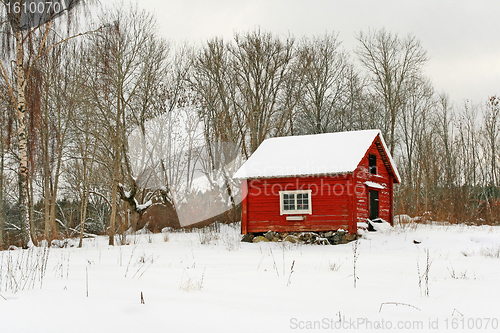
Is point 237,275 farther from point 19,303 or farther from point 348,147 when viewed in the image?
point 348,147

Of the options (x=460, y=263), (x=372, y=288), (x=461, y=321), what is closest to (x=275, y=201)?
(x=460, y=263)

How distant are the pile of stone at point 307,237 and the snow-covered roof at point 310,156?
2.52 meters

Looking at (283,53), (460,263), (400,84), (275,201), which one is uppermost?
(283,53)

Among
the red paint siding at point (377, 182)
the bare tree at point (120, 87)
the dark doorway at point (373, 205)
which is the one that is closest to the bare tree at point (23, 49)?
the bare tree at point (120, 87)

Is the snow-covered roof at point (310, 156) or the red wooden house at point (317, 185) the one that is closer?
the red wooden house at point (317, 185)

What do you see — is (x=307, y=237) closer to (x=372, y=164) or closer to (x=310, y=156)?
(x=310, y=156)

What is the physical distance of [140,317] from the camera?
13.3 feet

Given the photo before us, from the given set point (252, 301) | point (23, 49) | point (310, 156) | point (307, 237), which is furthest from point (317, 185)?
point (252, 301)

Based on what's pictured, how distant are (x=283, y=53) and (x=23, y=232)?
21816 millimetres

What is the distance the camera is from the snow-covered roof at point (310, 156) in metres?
17.3

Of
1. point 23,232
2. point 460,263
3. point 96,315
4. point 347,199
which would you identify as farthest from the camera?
point 347,199

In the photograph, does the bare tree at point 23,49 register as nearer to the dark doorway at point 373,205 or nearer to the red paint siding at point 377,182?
the red paint siding at point 377,182

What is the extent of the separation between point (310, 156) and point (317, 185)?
5.49ft

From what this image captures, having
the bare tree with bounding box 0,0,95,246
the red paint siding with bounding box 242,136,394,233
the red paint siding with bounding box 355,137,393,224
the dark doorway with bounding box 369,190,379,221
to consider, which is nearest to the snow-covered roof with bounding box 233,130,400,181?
the red paint siding with bounding box 242,136,394,233
